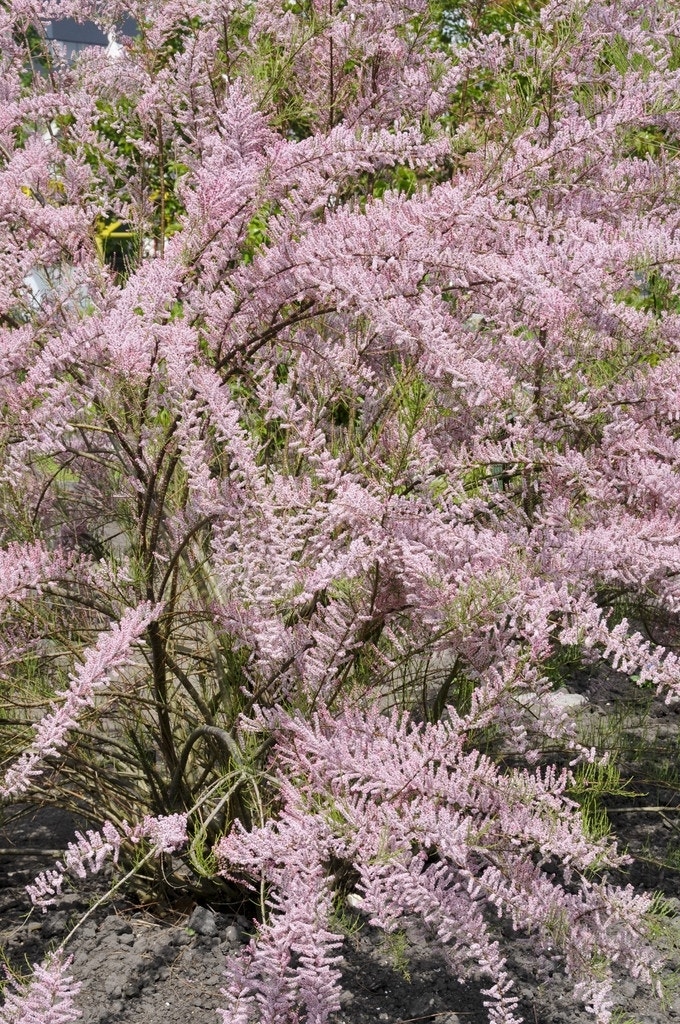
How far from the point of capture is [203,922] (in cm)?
312

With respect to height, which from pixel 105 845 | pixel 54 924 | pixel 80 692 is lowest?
pixel 54 924

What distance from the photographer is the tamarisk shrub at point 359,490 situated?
94.9 inches

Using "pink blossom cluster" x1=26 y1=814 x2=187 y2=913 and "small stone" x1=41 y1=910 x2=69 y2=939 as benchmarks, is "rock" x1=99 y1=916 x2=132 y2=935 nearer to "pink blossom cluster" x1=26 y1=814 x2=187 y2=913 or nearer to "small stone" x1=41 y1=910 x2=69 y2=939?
"small stone" x1=41 y1=910 x2=69 y2=939

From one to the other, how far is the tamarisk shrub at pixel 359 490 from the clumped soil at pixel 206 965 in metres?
0.09

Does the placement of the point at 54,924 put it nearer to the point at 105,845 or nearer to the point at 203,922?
the point at 203,922

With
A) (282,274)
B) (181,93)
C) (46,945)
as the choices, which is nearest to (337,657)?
(282,274)

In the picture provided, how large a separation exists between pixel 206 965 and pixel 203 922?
0.13 m

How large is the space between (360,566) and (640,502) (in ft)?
2.60

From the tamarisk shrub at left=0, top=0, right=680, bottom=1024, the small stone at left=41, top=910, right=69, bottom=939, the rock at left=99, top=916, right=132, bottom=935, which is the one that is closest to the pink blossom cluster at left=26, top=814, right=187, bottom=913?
the tamarisk shrub at left=0, top=0, right=680, bottom=1024

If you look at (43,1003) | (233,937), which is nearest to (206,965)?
(233,937)

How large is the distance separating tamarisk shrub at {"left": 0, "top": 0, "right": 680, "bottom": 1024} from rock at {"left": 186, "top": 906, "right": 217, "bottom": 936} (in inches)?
8.5

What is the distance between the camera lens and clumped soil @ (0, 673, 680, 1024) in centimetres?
288

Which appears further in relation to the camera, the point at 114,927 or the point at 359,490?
the point at 114,927

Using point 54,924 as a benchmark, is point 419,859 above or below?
above
